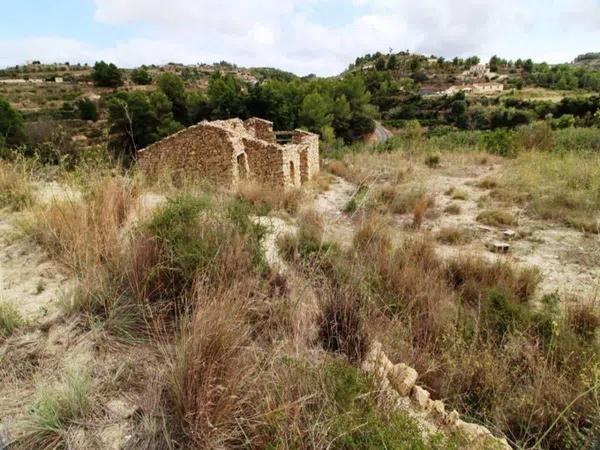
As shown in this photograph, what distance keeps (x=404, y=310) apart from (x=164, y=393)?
5.88 ft

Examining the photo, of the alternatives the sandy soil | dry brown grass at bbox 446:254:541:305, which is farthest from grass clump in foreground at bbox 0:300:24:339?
dry brown grass at bbox 446:254:541:305

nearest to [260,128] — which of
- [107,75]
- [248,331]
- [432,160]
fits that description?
[432,160]

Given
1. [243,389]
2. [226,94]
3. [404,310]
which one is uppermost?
→ [226,94]

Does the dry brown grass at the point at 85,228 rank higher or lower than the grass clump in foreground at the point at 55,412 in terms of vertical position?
higher

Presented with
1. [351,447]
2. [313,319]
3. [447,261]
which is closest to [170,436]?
[351,447]

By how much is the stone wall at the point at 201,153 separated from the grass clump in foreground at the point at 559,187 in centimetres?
617

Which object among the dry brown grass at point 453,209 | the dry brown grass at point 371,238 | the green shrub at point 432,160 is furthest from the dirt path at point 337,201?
the green shrub at point 432,160

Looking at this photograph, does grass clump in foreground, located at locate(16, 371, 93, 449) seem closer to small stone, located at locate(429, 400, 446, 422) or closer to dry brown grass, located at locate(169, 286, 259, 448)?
dry brown grass, located at locate(169, 286, 259, 448)

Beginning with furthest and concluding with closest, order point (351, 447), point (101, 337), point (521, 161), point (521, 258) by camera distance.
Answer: point (521, 161) < point (521, 258) < point (101, 337) < point (351, 447)

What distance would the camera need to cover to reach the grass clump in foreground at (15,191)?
11.8 ft

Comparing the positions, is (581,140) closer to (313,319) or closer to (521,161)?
(521,161)

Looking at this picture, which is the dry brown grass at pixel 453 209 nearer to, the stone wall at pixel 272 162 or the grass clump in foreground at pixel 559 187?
the grass clump in foreground at pixel 559 187

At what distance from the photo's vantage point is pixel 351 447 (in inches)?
47.7

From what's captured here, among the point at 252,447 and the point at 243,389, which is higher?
the point at 243,389
